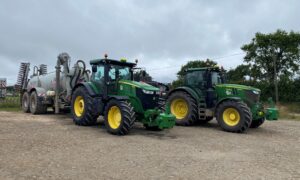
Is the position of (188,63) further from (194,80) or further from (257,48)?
(194,80)

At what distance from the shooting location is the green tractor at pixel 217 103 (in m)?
10.9

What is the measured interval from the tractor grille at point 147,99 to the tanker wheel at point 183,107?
2572mm

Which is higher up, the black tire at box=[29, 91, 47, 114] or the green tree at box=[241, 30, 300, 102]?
the green tree at box=[241, 30, 300, 102]

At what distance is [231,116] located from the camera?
11117 mm

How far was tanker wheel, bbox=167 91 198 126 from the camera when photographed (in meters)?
12.3

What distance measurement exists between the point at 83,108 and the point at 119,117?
2.10 metres

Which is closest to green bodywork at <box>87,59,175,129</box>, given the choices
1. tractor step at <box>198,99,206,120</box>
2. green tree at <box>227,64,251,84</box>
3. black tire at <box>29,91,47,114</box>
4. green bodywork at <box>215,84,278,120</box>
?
tractor step at <box>198,99,206,120</box>

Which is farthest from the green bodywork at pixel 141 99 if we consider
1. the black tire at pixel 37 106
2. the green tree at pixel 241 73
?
the green tree at pixel 241 73

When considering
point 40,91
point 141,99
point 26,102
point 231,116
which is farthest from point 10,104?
point 231,116

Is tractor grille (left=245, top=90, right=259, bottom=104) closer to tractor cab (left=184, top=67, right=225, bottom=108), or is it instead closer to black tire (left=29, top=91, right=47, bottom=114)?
tractor cab (left=184, top=67, right=225, bottom=108)

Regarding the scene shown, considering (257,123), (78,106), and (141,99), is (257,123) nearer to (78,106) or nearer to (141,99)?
(141,99)

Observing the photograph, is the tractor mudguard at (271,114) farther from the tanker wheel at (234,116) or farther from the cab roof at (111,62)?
the cab roof at (111,62)

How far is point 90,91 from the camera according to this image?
10969 mm

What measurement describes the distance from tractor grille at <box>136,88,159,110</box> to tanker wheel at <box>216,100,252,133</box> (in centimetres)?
263
